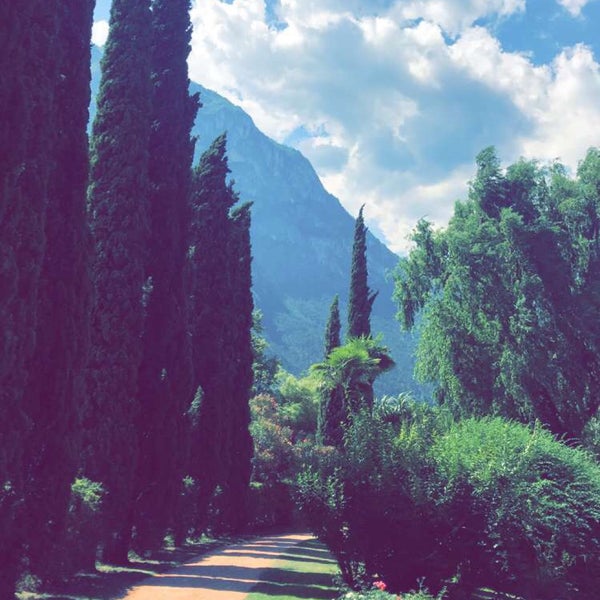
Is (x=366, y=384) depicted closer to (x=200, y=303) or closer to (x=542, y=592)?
(x=200, y=303)

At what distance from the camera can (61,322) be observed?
10.9 metres

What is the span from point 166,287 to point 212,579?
7.46 m

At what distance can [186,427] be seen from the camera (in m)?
17.1

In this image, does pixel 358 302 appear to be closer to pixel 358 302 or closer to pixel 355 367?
pixel 358 302

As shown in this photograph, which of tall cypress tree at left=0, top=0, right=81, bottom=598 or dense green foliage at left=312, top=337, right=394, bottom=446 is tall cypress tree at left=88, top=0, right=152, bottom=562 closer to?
tall cypress tree at left=0, top=0, right=81, bottom=598

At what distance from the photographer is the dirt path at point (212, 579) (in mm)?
11258

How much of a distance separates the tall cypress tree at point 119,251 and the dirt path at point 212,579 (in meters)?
1.93

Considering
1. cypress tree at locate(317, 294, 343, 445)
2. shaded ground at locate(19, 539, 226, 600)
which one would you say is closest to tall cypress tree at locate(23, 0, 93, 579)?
shaded ground at locate(19, 539, 226, 600)

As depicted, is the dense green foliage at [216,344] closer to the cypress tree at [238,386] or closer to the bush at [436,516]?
the cypress tree at [238,386]

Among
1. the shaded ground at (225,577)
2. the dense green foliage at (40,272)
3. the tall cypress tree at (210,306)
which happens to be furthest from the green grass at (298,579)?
the tall cypress tree at (210,306)

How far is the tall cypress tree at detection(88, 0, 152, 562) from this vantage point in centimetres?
1419

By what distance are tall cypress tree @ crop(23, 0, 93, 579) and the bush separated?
483 cm

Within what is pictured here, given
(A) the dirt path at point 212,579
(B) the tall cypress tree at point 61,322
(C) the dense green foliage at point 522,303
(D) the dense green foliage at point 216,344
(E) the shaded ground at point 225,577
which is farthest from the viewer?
(C) the dense green foliage at point 522,303

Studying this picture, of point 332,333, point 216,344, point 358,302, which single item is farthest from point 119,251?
point 332,333
